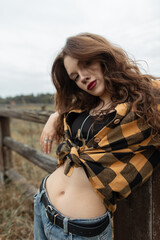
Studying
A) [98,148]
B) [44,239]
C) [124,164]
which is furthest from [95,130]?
[44,239]

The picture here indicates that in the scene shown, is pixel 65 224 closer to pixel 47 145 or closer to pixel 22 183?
pixel 47 145

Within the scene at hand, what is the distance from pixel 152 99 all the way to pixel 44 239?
1.05 meters

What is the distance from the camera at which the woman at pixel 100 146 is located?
104cm

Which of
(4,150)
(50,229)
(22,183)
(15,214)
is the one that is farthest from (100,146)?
(4,150)

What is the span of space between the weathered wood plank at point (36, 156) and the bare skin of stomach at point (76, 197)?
2.70 feet

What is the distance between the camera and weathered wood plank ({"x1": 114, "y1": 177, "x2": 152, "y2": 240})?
1.17 metres

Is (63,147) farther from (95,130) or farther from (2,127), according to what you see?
(2,127)

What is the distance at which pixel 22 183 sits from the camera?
119 inches

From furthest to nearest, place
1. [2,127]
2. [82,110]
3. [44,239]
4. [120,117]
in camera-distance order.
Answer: [2,127] → [82,110] → [44,239] → [120,117]

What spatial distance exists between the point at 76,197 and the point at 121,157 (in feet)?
1.13

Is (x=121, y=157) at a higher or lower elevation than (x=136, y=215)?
higher

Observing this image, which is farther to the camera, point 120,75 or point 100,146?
point 120,75

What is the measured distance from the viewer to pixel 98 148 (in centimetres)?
110

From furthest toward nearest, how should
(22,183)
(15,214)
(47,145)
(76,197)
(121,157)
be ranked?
(22,183) → (15,214) → (47,145) → (76,197) → (121,157)
